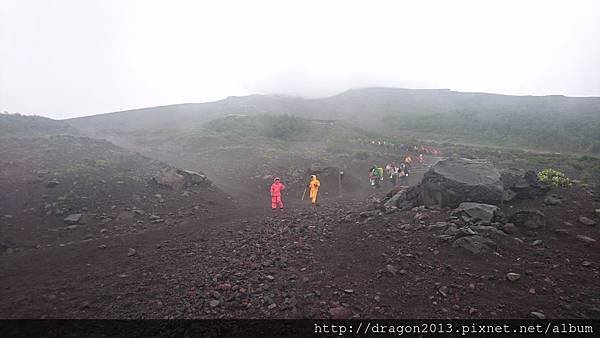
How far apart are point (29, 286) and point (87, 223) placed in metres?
3.97

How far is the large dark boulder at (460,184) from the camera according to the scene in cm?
785

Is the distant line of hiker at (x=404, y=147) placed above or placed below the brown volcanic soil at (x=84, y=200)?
below

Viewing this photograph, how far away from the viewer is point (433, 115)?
54031 mm

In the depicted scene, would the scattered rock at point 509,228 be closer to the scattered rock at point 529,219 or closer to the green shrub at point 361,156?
the scattered rock at point 529,219

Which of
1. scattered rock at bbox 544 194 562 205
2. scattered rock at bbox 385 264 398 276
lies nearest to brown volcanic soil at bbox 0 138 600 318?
scattered rock at bbox 385 264 398 276

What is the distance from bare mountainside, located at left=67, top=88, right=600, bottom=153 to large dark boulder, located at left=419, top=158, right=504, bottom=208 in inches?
1266

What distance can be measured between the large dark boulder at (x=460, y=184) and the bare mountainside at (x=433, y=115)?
1266 inches

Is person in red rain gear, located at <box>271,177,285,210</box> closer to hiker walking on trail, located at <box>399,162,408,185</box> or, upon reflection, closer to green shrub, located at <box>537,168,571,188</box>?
green shrub, located at <box>537,168,571,188</box>

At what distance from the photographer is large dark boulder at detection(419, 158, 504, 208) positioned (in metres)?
7.85

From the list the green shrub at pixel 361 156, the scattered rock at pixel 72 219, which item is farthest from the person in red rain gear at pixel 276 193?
the green shrub at pixel 361 156

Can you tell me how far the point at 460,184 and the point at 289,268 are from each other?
4.95 meters

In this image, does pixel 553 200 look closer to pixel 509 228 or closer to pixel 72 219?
pixel 509 228

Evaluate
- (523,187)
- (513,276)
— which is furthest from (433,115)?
(513,276)

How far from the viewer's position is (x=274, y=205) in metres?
12.1
